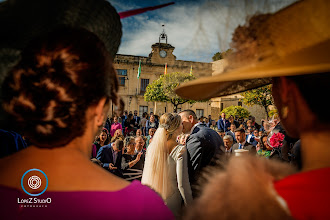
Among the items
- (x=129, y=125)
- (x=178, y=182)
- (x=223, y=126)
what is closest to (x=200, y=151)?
(x=178, y=182)

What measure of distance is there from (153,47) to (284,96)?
29.8 metres

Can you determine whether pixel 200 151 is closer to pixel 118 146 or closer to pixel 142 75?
pixel 118 146

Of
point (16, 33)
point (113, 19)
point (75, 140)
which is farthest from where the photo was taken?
point (113, 19)

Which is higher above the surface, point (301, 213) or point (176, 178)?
point (301, 213)

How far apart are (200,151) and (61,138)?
2.50 metres

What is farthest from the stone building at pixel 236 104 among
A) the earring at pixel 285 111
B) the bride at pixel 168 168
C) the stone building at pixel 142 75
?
the earring at pixel 285 111

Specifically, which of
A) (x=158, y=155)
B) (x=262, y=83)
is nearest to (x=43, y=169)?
(x=262, y=83)

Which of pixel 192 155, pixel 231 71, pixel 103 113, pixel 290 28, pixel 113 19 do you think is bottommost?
pixel 192 155

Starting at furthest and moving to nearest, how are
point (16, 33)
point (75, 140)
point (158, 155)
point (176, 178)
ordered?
point (176, 178) → point (158, 155) → point (16, 33) → point (75, 140)

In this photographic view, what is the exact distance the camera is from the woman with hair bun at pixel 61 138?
0.77m

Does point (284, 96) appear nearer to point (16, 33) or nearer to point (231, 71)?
point (231, 71)

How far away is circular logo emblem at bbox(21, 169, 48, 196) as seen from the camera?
2.60 feet

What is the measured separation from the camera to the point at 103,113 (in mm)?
918

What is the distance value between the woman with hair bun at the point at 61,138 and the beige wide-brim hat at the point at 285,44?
1.43ft
